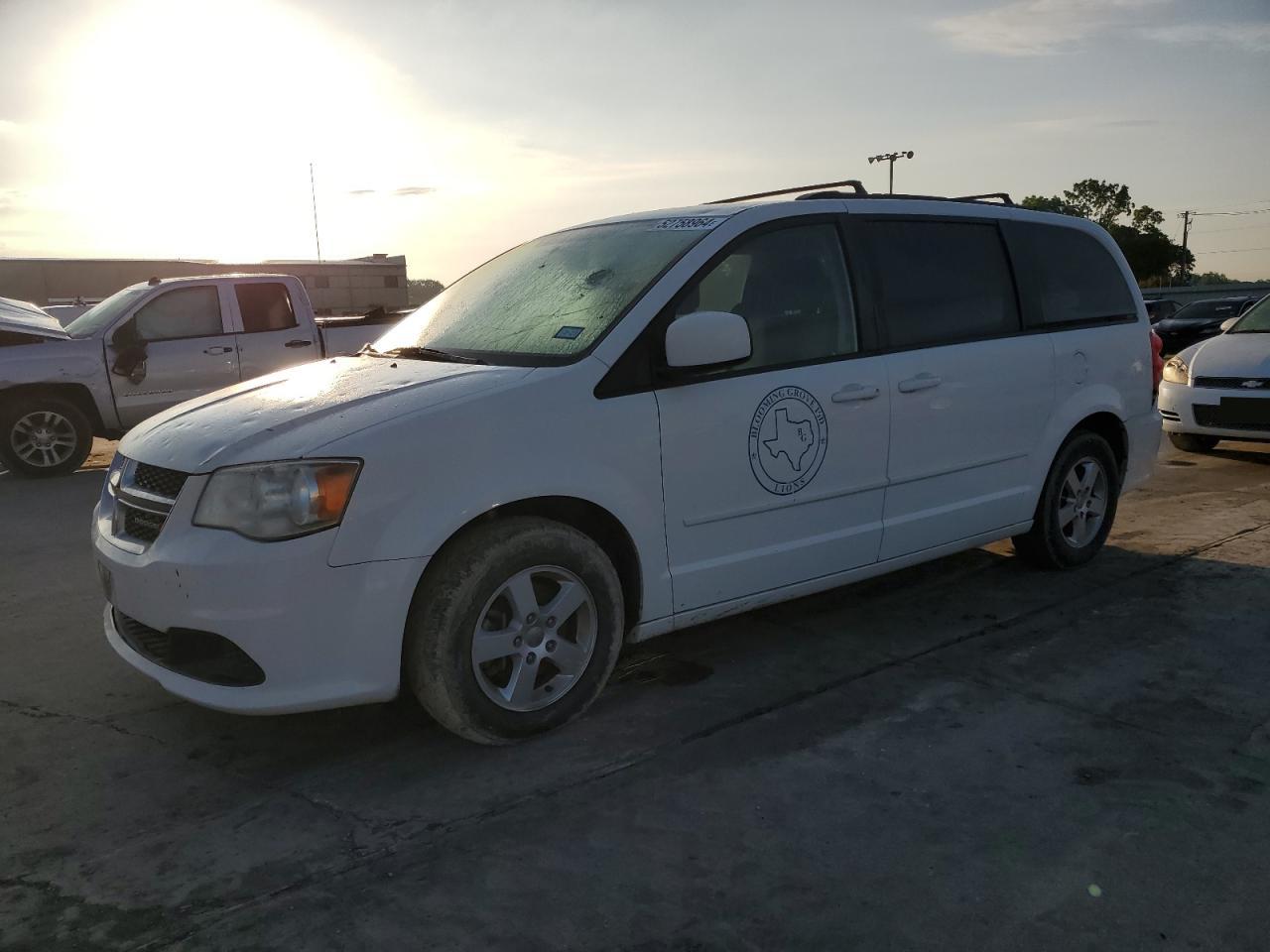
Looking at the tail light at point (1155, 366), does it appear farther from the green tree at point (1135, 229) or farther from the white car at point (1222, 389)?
the green tree at point (1135, 229)

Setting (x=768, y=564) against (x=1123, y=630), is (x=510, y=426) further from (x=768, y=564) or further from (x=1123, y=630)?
(x=1123, y=630)

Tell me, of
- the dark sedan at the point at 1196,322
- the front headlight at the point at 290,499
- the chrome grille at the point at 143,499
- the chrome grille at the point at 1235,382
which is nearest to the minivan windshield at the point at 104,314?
the chrome grille at the point at 143,499

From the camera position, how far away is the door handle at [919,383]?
14.5 ft

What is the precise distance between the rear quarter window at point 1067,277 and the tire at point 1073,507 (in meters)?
0.63

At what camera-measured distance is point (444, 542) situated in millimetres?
3295

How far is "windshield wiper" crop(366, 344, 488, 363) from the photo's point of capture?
12.9 ft

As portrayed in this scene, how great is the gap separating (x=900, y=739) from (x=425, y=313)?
101 inches

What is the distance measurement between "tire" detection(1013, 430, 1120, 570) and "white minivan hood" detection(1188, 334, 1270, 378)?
3.92 m

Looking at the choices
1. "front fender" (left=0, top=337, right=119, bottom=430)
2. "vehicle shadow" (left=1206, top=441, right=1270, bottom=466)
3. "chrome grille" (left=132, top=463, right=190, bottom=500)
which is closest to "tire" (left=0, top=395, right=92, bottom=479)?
"front fender" (left=0, top=337, right=119, bottom=430)

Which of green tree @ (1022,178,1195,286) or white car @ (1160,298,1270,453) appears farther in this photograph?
green tree @ (1022,178,1195,286)

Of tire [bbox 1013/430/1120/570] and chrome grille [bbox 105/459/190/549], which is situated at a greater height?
chrome grille [bbox 105/459/190/549]

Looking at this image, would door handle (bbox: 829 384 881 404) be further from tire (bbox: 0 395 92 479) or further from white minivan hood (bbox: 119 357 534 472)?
tire (bbox: 0 395 92 479)

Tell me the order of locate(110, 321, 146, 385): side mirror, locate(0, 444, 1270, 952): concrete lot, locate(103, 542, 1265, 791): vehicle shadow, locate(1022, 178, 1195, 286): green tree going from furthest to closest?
locate(1022, 178, 1195, 286): green tree, locate(110, 321, 146, 385): side mirror, locate(103, 542, 1265, 791): vehicle shadow, locate(0, 444, 1270, 952): concrete lot

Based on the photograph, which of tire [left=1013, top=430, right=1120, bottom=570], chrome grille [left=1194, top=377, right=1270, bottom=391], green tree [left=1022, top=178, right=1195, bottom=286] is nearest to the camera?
tire [left=1013, top=430, right=1120, bottom=570]
